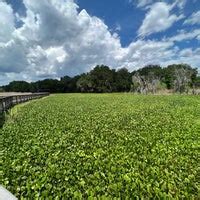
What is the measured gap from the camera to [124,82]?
113 meters

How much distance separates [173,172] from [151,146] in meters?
2.40

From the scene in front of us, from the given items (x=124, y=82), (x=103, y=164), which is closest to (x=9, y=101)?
(x=103, y=164)

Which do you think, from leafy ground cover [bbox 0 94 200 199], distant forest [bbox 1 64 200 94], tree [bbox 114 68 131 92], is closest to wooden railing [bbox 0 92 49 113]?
leafy ground cover [bbox 0 94 200 199]

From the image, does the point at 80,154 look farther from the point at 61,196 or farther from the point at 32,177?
the point at 61,196

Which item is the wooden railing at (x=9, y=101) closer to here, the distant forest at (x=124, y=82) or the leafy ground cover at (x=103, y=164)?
the leafy ground cover at (x=103, y=164)

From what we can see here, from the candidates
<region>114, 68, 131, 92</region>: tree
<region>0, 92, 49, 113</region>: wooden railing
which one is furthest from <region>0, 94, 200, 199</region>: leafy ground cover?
<region>114, 68, 131, 92</region>: tree

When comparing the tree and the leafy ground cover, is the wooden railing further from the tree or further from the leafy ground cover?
the tree

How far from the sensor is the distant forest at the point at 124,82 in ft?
276

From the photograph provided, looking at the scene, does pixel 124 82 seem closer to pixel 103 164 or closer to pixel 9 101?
pixel 9 101

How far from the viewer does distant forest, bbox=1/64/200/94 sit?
8412 cm

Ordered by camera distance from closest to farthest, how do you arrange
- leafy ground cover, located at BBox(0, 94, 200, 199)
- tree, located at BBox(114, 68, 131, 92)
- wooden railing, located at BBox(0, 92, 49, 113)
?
1. leafy ground cover, located at BBox(0, 94, 200, 199)
2. wooden railing, located at BBox(0, 92, 49, 113)
3. tree, located at BBox(114, 68, 131, 92)

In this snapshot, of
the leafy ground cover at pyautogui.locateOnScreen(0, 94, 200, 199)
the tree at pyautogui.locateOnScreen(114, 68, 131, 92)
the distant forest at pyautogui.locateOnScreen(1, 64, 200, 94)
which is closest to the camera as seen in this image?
the leafy ground cover at pyautogui.locateOnScreen(0, 94, 200, 199)

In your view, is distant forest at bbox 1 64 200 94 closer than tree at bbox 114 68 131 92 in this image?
Yes

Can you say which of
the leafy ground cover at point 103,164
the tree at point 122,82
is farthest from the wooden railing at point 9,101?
the tree at point 122,82
